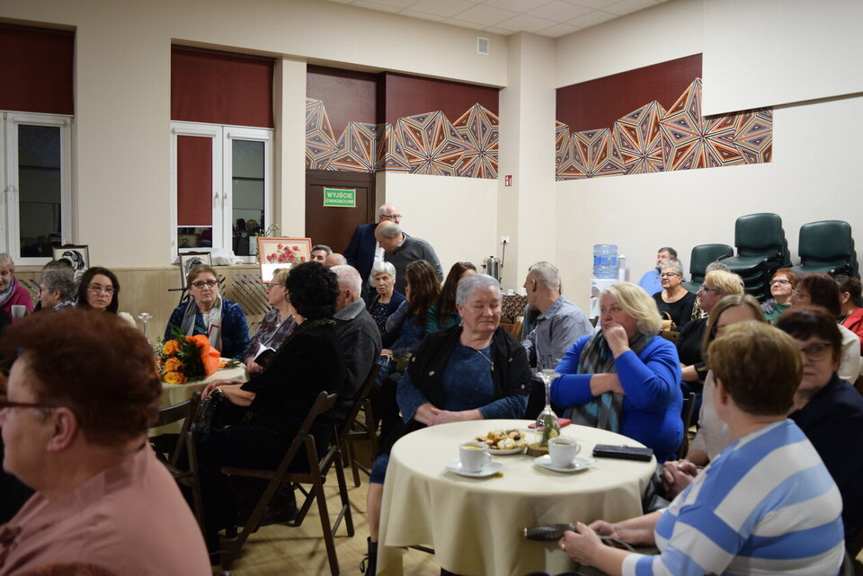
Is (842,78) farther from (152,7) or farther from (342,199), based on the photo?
(152,7)

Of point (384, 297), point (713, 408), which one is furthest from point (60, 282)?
point (713, 408)

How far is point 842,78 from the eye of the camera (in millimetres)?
7074

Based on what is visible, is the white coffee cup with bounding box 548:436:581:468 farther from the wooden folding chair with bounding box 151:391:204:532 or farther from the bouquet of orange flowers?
the bouquet of orange flowers

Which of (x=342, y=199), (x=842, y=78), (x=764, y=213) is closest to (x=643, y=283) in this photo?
(x=764, y=213)

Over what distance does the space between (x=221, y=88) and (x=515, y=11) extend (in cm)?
363

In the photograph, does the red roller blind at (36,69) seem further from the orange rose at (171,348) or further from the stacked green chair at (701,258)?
the stacked green chair at (701,258)

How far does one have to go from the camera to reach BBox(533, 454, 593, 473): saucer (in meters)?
2.34

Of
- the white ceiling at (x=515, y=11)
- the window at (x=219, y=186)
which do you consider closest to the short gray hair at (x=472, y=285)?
the window at (x=219, y=186)

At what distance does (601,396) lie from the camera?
310 cm

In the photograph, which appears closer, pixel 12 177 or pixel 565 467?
pixel 565 467

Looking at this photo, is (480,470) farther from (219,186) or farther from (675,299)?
(219,186)

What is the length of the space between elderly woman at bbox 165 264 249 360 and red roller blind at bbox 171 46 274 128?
151 inches

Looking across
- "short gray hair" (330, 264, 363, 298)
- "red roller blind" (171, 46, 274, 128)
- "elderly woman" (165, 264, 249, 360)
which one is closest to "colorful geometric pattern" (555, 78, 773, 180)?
"red roller blind" (171, 46, 274, 128)

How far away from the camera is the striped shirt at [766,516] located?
1558mm
